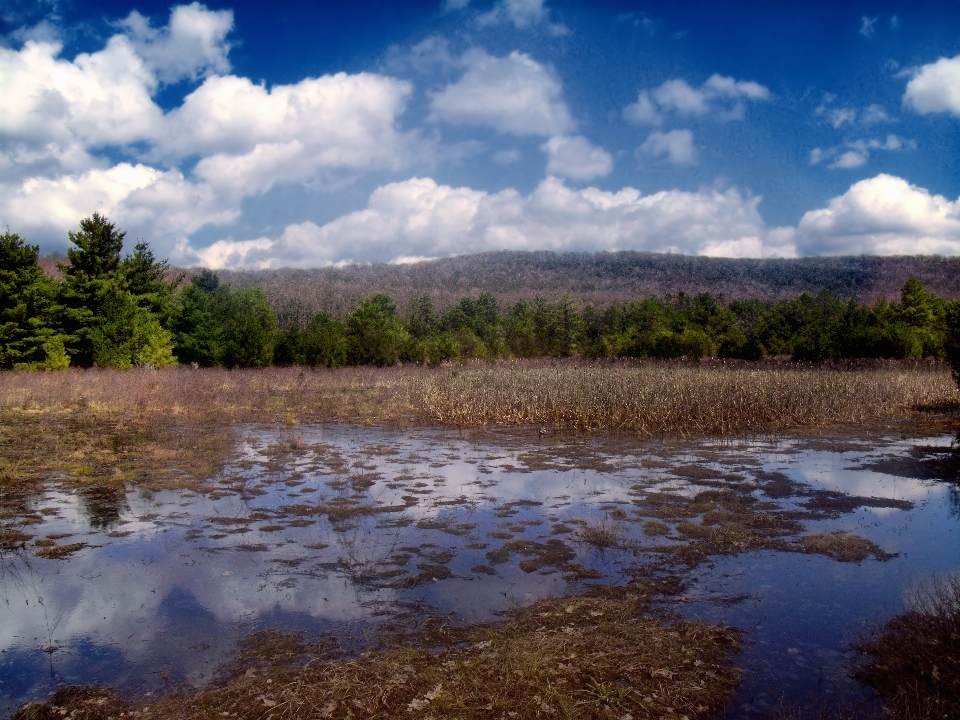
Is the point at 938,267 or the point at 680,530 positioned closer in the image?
the point at 680,530

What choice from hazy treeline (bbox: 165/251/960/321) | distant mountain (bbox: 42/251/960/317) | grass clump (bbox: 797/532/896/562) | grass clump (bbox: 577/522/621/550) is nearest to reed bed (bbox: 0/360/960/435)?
grass clump (bbox: 577/522/621/550)

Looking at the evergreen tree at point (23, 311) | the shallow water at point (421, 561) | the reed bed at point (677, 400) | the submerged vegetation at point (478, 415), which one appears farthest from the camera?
the evergreen tree at point (23, 311)

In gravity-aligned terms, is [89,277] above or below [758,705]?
above

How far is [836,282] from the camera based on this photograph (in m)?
101

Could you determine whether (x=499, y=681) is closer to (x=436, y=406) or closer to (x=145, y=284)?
(x=436, y=406)

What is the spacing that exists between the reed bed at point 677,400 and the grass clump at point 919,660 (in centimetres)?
1186

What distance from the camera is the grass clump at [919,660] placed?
4297mm

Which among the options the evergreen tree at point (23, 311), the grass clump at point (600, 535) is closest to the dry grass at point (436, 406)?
the evergreen tree at point (23, 311)

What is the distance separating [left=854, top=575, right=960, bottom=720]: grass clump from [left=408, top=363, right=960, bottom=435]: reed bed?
38.9ft

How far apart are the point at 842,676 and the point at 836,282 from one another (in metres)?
111

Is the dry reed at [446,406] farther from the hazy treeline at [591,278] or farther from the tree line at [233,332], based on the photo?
the hazy treeline at [591,278]

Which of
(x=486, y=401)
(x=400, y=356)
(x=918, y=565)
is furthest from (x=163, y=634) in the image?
(x=400, y=356)

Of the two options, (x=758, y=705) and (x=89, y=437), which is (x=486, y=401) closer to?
(x=89, y=437)

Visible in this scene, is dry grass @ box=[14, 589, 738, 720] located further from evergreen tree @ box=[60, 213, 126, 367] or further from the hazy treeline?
the hazy treeline
